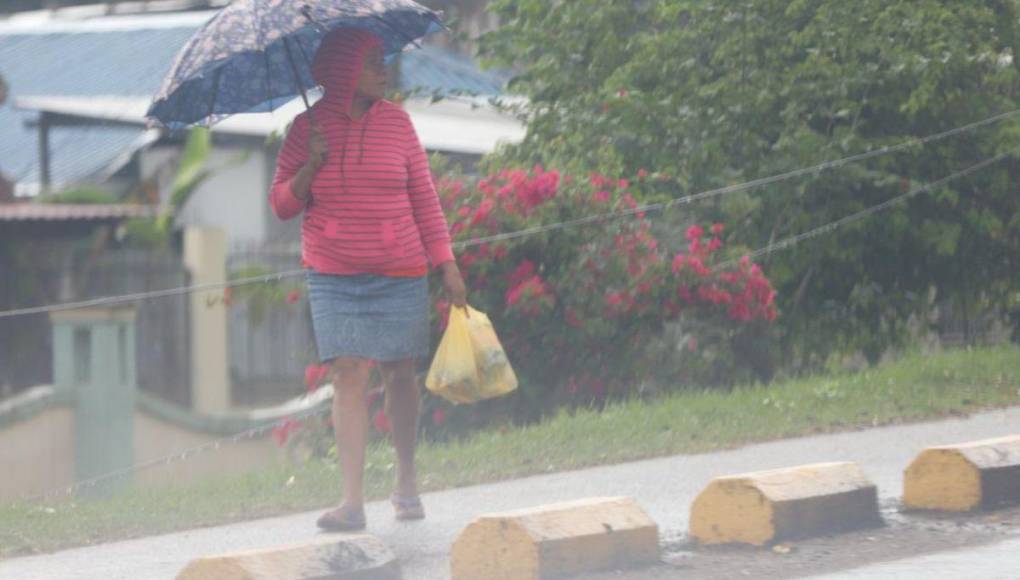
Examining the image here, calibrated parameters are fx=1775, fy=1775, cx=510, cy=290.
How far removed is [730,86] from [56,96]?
61.9 feet

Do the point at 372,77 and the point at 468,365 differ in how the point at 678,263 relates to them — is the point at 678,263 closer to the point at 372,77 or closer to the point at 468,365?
the point at 468,365

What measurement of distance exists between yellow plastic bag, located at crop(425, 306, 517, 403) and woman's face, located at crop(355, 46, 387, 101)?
0.84 meters

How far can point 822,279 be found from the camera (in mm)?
11867

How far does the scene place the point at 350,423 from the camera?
6.34 meters

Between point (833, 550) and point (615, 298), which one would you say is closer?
point (833, 550)

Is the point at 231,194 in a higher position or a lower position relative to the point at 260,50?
higher

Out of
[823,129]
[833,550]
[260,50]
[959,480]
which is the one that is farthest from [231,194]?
[833,550]

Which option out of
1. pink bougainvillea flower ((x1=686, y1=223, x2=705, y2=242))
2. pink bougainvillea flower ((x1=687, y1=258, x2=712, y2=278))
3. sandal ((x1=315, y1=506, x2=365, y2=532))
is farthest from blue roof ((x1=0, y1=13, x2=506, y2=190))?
sandal ((x1=315, y1=506, x2=365, y2=532))

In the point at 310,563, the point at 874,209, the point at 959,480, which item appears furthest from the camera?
the point at 874,209

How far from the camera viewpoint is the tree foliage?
11.2m

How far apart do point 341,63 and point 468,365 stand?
119 centimetres

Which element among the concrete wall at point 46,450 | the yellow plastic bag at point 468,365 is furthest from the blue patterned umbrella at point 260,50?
the concrete wall at point 46,450

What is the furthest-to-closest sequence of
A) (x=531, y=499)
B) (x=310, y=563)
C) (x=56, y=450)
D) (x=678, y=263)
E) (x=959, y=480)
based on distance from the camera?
(x=56, y=450) → (x=678, y=263) → (x=531, y=499) → (x=959, y=480) → (x=310, y=563)

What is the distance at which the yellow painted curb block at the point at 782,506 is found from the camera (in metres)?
6.17
